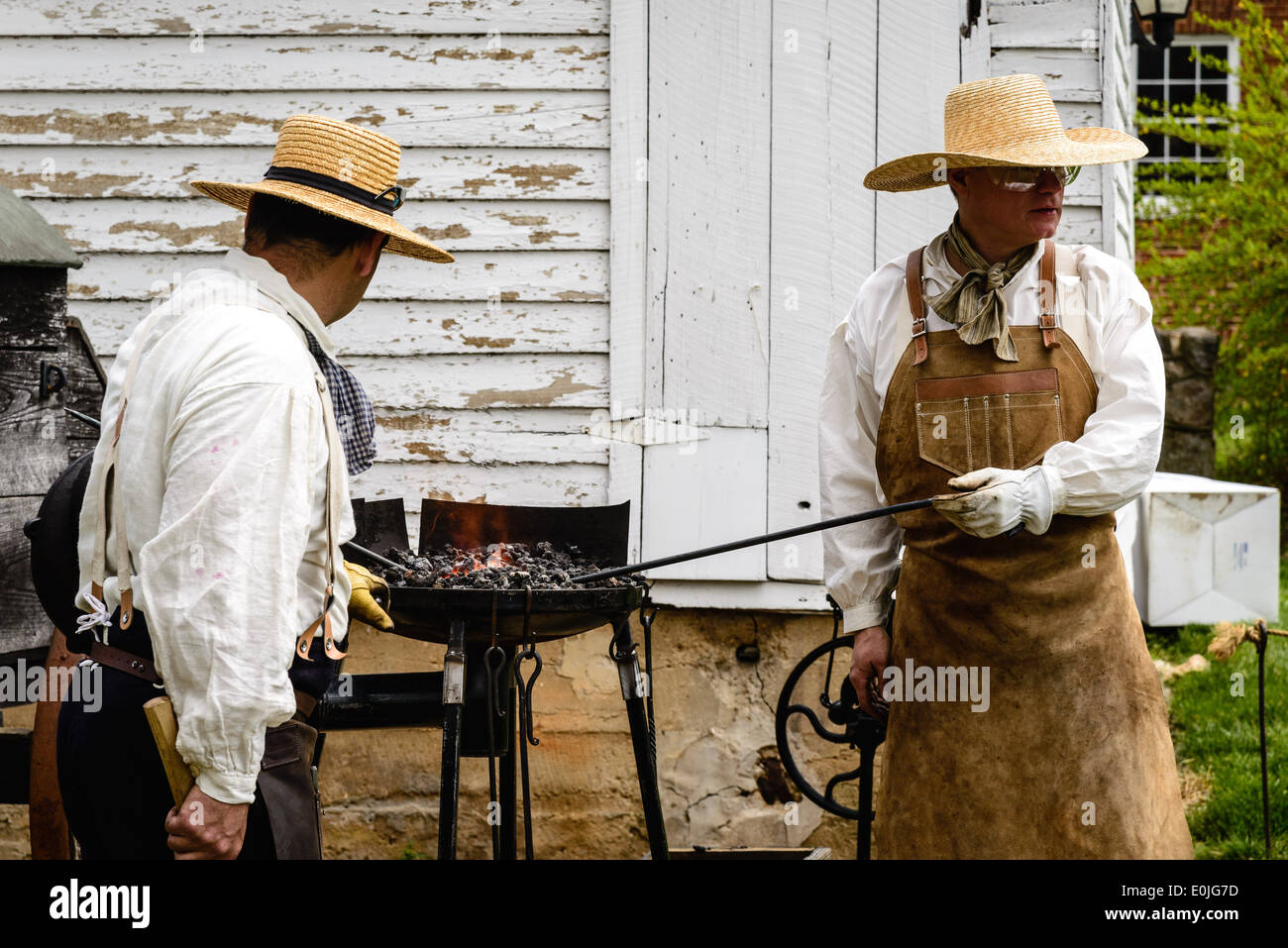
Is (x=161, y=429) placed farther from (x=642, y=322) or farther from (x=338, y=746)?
(x=338, y=746)

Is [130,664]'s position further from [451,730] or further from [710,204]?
[710,204]

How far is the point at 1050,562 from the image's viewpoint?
302 cm

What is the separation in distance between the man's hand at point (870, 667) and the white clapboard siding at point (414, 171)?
4.88 ft

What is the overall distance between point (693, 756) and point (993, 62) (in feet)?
8.91

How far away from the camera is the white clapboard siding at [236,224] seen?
14.9 feet

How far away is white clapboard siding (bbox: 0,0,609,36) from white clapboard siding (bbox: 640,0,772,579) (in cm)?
38

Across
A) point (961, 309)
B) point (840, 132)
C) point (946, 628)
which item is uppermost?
point (840, 132)

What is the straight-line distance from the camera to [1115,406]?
2.91m

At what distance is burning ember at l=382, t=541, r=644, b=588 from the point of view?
3.22 m

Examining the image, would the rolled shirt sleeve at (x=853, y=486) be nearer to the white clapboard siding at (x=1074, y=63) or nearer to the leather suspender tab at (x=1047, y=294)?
the leather suspender tab at (x=1047, y=294)

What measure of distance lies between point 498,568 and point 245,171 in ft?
7.01

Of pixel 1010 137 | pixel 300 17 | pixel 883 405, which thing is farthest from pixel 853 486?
pixel 300 17

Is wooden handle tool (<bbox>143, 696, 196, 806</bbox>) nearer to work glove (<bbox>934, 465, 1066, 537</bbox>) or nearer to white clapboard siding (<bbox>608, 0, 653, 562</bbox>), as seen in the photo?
work glove (<bbox>934, 465, 1066, 537</bbox>)
